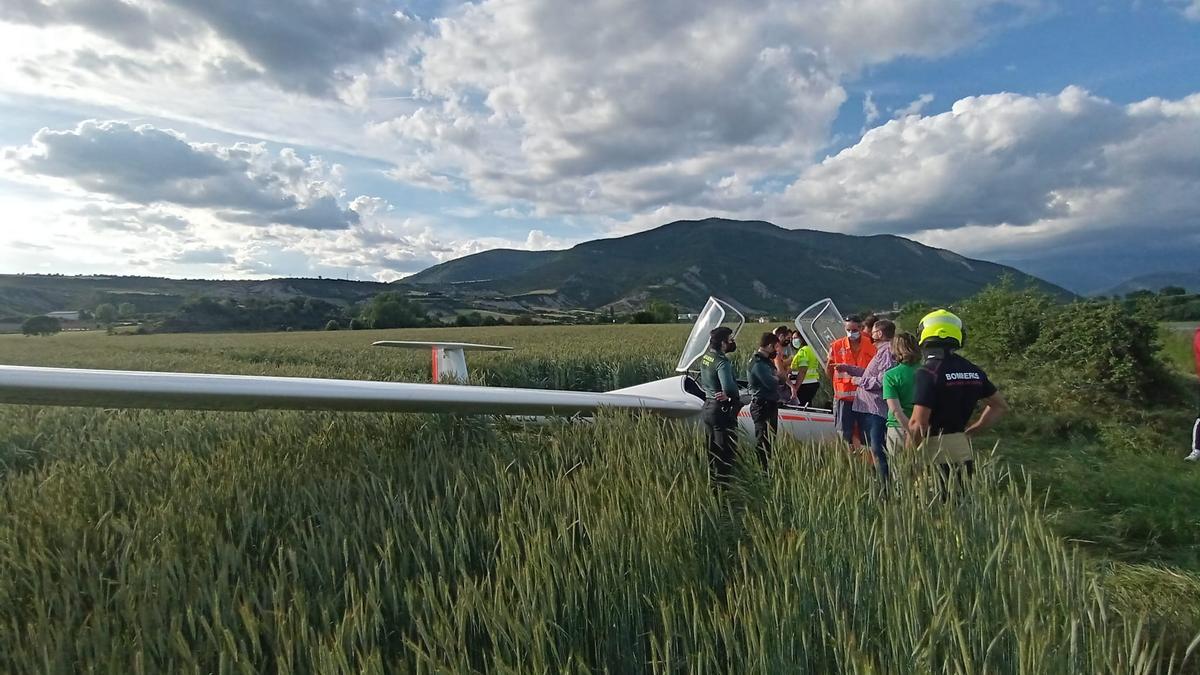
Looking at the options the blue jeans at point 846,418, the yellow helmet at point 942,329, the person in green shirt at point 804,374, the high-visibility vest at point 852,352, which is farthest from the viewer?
the person in green shirt at point 804,374

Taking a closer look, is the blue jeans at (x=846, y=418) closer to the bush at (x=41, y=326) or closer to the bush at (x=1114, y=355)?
the bush at (x=1114, y=355)

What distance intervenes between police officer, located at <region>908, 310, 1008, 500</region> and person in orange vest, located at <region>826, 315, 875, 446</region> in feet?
5.58

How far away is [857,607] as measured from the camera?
79.7 inches

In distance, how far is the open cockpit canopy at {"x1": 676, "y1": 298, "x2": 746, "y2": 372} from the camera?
21.2ft

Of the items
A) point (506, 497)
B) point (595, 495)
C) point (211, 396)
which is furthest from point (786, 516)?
point (211, 396)

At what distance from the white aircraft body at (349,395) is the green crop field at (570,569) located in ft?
1.34

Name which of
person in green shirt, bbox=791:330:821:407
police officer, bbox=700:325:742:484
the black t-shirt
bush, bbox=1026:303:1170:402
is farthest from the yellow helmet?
bush, bbox=1026:303:1170:402

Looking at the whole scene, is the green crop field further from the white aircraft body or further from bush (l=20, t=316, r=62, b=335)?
bush (l=20, t=316, r=62, b=335)

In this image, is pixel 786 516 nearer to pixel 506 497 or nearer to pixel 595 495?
pixel 595 495

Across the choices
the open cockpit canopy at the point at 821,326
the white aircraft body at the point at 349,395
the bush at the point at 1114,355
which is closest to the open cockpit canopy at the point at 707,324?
the white aircraft body at the point at 349,395

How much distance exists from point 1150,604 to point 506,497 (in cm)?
336

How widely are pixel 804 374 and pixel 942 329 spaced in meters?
3.38

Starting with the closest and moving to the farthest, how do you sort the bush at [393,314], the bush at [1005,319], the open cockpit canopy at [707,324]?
the open cockpit canopy at [707,324] → the bush at [1005,319] → the bush at [393,314]

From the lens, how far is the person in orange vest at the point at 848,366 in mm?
6199
